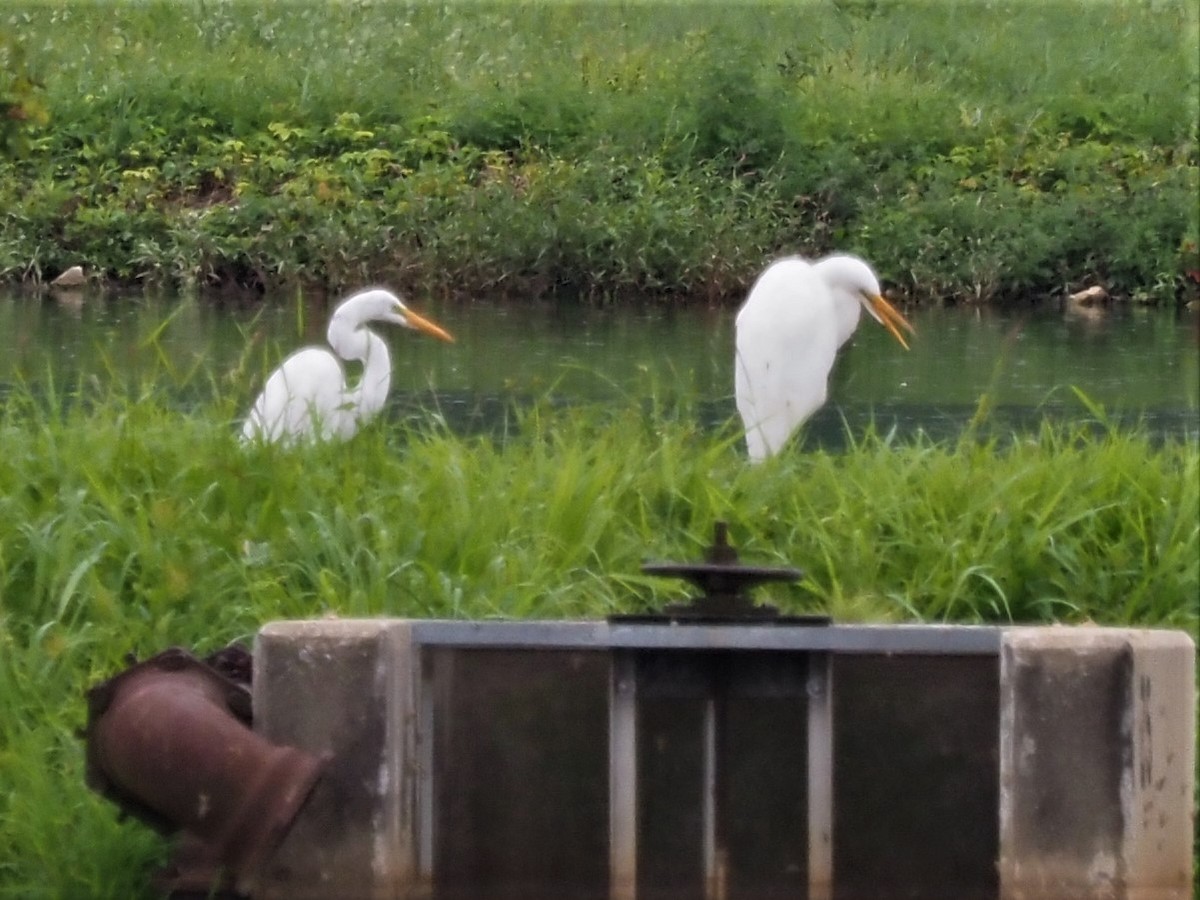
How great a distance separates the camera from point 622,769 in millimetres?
2887

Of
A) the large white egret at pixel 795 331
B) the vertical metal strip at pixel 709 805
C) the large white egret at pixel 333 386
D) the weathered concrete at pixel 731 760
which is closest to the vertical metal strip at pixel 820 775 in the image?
the weathered concrete at pixel 731 760

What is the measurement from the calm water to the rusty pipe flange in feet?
11.8

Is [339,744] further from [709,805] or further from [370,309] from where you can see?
[370,309]

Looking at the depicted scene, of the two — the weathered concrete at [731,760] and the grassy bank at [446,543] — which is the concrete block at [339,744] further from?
the grassy bank at [446,543]

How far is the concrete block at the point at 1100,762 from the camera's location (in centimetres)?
274

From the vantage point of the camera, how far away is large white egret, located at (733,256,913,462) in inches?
230

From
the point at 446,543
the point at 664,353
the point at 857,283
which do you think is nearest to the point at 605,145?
the point at 664,353

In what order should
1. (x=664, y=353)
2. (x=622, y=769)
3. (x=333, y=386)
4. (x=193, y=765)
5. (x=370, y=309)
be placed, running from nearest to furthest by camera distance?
(x=193, y=765)
(x=622, y=769)
(x=333, y=386)
(x=370, y=309)
(x=664, y=353)

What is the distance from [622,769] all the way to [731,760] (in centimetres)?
18

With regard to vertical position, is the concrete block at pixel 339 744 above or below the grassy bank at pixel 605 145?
below

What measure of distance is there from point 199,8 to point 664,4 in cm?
414

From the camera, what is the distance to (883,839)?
2984mm

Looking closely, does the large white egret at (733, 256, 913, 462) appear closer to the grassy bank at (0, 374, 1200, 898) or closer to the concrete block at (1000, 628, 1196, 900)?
the grassy bank at (0, 374, 1200, 898)

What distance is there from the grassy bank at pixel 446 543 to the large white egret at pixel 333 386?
177mm
